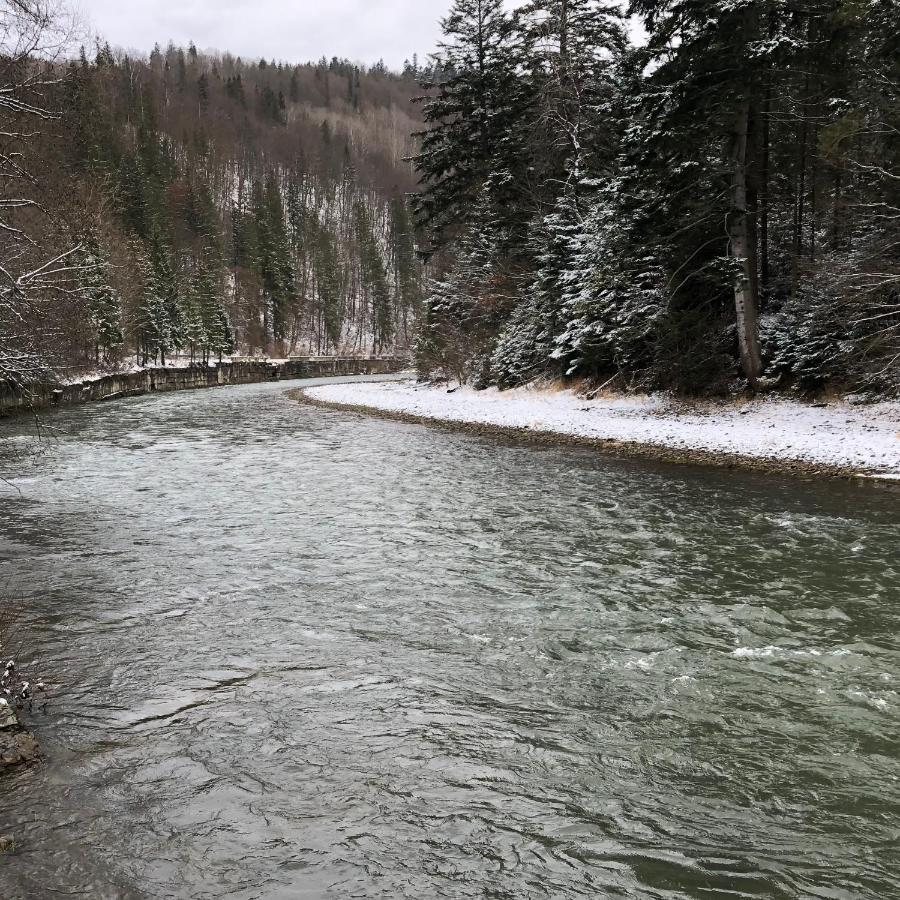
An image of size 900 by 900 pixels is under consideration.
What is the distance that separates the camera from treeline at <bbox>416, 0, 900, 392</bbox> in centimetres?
1761

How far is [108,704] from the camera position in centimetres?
558

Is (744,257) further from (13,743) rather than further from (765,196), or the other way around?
(13,743)

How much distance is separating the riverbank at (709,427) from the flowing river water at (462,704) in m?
3.46

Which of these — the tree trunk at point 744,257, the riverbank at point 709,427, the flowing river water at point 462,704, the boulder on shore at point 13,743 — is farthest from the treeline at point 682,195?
the boulder on shore at point 13,743

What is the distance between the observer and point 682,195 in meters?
20.7

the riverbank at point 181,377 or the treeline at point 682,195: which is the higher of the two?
the treeline at point 682,195

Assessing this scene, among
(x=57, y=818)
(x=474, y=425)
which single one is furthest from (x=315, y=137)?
(x=57, y=818)

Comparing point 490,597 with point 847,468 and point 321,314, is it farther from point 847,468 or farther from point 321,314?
point 321,314

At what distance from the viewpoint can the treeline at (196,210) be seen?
308 inches

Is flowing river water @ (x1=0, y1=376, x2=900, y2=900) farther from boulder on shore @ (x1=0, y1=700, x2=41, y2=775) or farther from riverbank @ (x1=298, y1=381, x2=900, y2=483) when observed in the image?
riverbank @ (x1=298, y1=381, x2=900, y2=483)

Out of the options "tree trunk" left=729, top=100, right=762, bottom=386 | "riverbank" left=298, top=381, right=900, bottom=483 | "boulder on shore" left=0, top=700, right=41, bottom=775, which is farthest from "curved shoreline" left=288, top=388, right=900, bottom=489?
"boulder on shore" left=0, top=700, right=41, bottom=775

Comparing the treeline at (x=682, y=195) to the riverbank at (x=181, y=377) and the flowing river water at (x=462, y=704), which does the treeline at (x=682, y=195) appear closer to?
the flowing river water at (x=462, y=704)

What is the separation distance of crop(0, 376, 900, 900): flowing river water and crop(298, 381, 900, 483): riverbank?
3465 mm

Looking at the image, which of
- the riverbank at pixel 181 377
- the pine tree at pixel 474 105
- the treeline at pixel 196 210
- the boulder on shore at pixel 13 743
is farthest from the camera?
the pine tree at pixel 474 105
